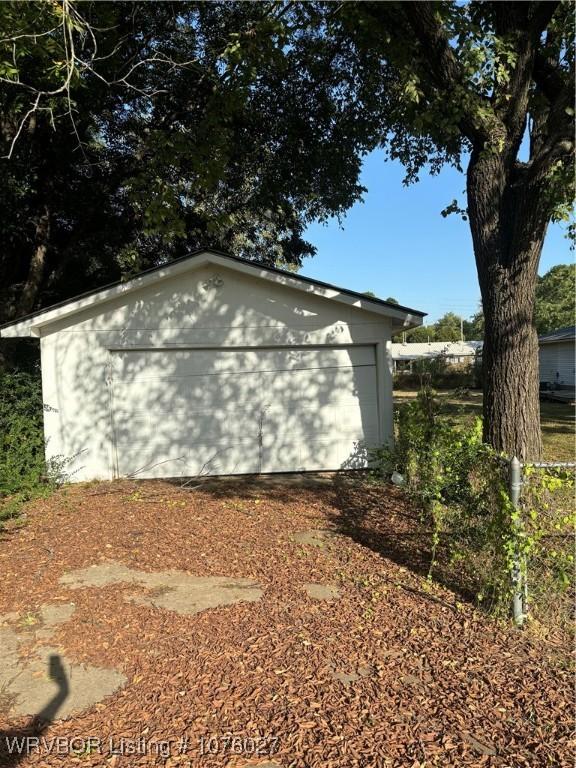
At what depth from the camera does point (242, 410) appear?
30.1 ft

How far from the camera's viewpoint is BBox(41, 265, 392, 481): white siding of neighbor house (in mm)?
8703

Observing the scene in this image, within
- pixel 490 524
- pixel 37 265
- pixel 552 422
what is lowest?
pixel 552 422

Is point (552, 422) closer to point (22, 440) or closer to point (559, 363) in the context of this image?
point (559, 363)

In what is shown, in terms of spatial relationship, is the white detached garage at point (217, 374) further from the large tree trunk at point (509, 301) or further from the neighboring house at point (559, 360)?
the neighboring house at point (559, 360)

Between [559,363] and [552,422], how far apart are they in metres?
12.9

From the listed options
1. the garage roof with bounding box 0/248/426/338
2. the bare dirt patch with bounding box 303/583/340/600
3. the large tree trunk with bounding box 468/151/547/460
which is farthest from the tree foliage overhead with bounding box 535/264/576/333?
the bare dirt patch with bounding box 303/583/340/600

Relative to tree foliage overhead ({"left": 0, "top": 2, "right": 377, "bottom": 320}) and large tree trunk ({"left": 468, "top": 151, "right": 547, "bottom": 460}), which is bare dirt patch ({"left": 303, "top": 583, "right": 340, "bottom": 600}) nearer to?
large tree trunk ({"left": 468, "top": 151, "right": 547, "bottom": 460})

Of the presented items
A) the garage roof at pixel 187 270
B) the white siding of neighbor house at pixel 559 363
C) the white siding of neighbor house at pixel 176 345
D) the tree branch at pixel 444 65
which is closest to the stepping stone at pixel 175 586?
the white siding of neighbor house at pixel 176 345

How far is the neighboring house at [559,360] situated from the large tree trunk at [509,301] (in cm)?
2127

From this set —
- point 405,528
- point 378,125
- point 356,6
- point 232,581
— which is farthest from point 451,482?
point 378,125

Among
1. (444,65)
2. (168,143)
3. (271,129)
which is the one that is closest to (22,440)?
(168,143)

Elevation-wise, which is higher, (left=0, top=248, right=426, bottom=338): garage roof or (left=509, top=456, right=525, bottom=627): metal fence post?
(left=0, top=248, right=426, bottom=338): garage roof

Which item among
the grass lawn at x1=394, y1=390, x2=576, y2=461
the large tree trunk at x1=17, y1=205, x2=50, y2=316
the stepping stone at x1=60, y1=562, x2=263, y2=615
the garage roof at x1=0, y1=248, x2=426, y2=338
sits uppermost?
the large tree trunk at x1=17, y1=205, x2=50, y2=316

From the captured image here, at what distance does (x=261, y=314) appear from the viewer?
909 cm
